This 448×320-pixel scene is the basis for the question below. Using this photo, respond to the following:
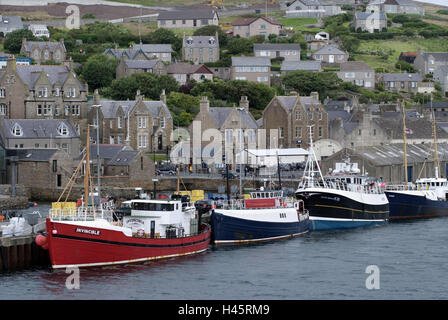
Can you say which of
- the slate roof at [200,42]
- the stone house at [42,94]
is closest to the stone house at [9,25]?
the slate roof at [200,42]

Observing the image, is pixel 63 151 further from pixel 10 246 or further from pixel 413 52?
pixel 413 52

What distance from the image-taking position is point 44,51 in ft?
483

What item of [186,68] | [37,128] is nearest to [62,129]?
[37,128]

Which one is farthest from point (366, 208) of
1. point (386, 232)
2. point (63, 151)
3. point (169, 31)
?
point (169, 31)

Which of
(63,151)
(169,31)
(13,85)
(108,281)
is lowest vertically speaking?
(108,281)

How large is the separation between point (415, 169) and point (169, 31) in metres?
84.8

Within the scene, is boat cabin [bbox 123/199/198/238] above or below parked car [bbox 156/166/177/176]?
below

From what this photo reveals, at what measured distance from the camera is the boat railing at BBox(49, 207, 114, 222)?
176ft

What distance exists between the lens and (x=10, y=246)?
53688mm

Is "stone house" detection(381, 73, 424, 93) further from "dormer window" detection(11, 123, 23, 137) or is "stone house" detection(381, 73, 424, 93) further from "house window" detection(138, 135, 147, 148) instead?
"dormer window" detection(11, 123, 23, 137)

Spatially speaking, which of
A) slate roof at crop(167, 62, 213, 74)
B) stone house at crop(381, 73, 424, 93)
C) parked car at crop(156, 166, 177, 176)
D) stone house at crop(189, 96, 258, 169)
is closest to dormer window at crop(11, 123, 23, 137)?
parked car at crop(156, 166, 177, 176)

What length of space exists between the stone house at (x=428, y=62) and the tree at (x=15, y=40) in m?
62.1

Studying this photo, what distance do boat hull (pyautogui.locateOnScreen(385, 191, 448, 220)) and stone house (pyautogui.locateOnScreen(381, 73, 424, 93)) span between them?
8140 cm

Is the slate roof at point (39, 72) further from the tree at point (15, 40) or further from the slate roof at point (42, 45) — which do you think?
the tree at point (15, 40)
